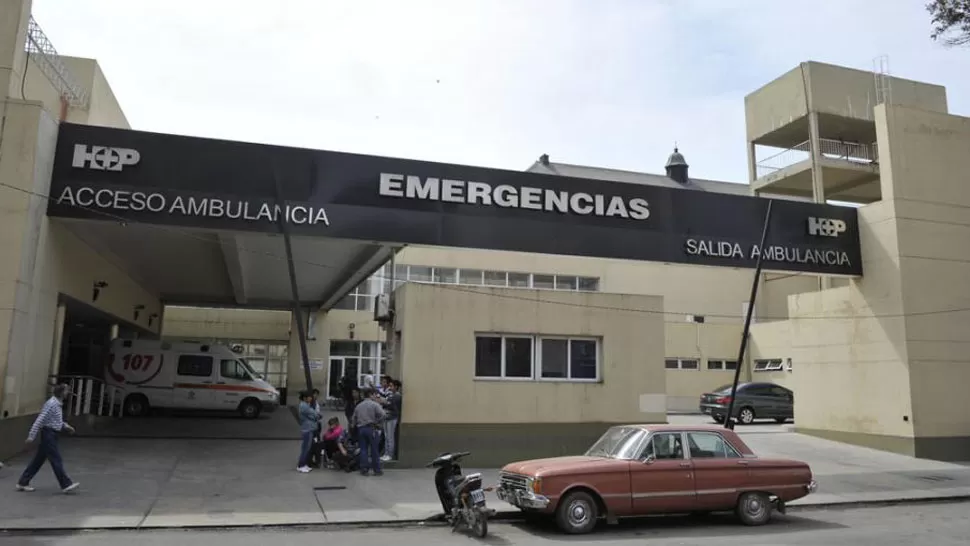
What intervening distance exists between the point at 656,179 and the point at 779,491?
127 ft

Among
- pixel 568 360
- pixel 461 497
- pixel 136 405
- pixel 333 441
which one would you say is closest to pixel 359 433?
pixel 333 441

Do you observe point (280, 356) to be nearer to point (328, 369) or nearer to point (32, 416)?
point (328, 369)

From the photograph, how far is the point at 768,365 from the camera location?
112 ft

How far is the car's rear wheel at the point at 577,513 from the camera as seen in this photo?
30.2ft

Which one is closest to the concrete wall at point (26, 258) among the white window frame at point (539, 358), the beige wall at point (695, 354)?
the white window frame at point (539, 358)

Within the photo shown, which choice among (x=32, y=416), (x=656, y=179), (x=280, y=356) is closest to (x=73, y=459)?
(x=32, y=416)

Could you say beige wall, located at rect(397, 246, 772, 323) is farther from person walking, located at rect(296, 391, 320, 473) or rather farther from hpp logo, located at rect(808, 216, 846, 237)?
person walking, located at rect(296, 391, 320, 473)

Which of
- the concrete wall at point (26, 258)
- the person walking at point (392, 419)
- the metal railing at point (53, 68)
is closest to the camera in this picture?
the concrete wall at point (26, 258)

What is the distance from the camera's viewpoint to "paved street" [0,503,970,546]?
27.7 feet

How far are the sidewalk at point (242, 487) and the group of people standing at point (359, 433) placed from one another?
0.41 m

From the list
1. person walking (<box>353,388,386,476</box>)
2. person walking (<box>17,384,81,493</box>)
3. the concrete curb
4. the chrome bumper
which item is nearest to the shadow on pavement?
the chrome bumper

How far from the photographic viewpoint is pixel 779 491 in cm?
1014

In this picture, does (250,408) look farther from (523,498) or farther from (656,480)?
(656,480)

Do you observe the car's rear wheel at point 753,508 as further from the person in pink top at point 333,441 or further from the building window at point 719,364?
the building window at point 719,364
